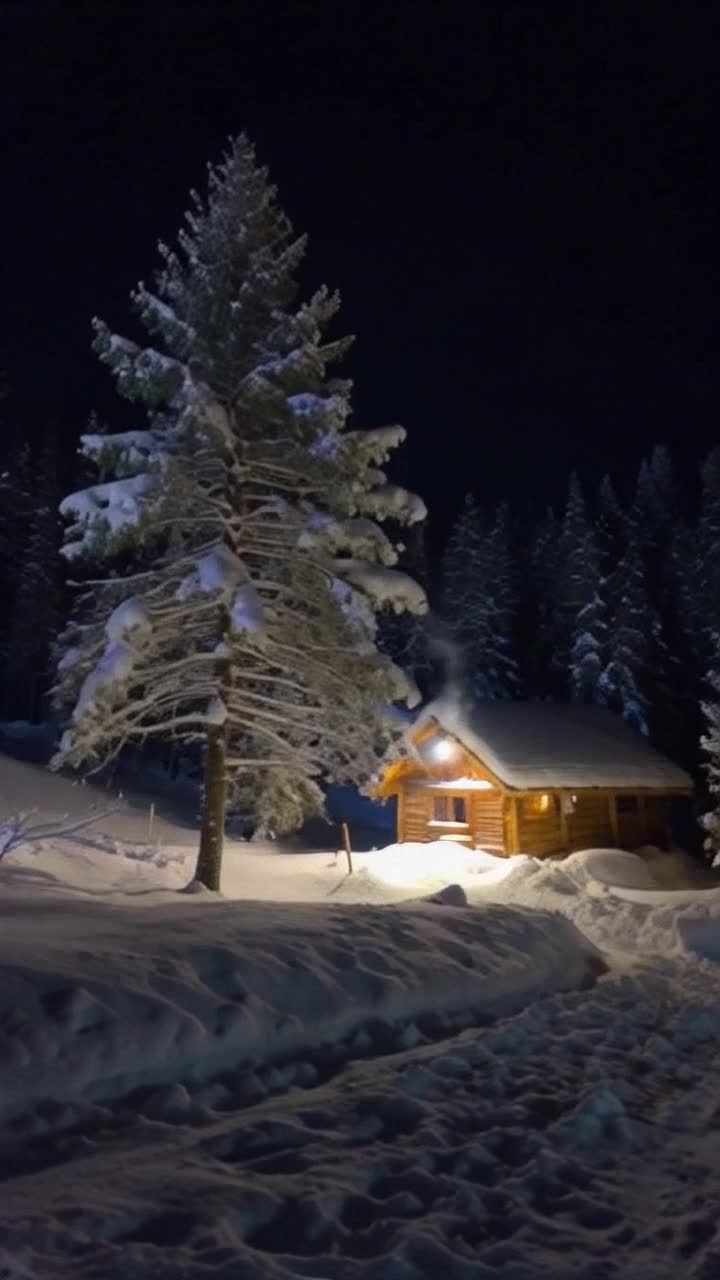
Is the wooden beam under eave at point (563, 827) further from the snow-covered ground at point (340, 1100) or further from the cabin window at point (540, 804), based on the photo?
the snow-covered ground at point (340, 1100)

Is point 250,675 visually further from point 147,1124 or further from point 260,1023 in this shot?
point 147,1124

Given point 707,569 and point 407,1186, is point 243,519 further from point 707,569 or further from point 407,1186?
point 707,569

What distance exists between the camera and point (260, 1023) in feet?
25.2

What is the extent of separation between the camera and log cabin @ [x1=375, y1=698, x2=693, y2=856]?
2983cm

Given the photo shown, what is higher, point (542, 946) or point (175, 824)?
point (175, 824)

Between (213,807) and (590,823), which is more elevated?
(590,823)

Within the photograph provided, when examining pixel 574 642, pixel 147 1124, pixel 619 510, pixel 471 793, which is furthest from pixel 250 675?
pixel 619 510

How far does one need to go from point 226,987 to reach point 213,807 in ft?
30.3

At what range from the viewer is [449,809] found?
105 ft

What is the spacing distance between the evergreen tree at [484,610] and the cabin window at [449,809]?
50.2 feet

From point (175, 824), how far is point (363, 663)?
2045 centimetres

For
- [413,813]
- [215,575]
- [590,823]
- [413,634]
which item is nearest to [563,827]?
[590,823]

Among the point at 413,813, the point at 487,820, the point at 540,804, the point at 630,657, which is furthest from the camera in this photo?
the point at 630,657

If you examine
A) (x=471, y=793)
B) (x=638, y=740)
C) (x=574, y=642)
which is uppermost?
(x=574, y=642)
